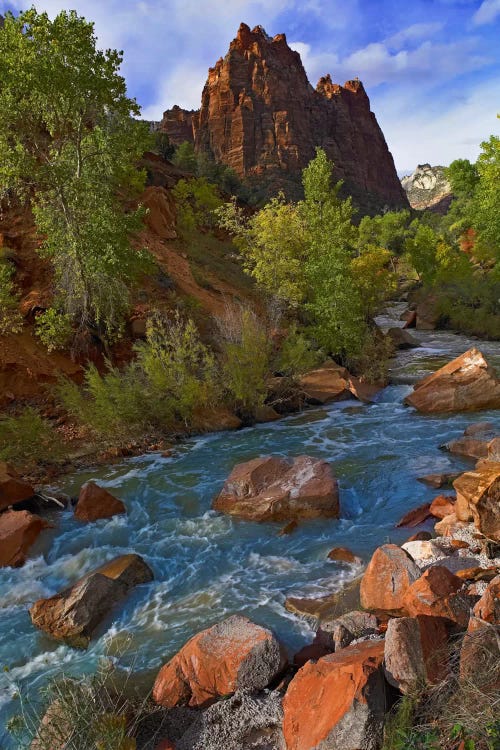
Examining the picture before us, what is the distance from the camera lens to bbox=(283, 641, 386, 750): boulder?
2.96 meters

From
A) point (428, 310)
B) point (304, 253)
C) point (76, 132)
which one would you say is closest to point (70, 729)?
point (76, 132)

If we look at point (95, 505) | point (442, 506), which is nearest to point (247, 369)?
point (95, 505)

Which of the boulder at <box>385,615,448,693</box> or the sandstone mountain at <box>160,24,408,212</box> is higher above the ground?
the sandstone mountain at <box>160,24,408,212</box>

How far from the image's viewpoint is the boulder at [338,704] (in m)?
2.96

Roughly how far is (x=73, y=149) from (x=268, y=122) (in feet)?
338

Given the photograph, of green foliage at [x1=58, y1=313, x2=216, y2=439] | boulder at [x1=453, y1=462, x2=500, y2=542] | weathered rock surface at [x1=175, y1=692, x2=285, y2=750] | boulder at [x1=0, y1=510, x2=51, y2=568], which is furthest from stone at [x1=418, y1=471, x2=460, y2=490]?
boulder at [x1=0, y1=510, x2=51, y2=568]

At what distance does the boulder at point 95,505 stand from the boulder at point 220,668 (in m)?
4.09

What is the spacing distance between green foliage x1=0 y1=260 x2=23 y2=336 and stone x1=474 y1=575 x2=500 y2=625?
39.2 ft

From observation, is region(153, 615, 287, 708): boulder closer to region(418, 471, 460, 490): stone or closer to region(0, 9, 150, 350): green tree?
region(418, 471, 460, 490): stone

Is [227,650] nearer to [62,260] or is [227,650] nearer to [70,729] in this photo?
[70,729]

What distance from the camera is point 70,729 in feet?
10.6

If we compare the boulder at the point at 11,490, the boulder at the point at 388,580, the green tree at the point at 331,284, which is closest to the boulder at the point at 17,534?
the boulder at the point at 11,490

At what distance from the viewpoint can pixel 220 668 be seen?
12.7 feet

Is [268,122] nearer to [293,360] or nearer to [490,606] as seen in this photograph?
[293,360]
